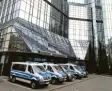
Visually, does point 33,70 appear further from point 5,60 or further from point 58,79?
point 5,60

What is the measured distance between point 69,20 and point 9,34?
1402 inches

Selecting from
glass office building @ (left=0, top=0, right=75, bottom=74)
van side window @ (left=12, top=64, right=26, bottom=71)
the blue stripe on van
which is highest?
glass office building @ (left=0, top=0, right=75, bottom=74)

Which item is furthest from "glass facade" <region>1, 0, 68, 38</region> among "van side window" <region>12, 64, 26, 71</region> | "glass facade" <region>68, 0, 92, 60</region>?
"van side window" <region>12, 64, 26, 71</region>

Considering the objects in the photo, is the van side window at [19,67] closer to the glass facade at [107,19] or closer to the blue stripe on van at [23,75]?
the blue stripe on van at [23,75]

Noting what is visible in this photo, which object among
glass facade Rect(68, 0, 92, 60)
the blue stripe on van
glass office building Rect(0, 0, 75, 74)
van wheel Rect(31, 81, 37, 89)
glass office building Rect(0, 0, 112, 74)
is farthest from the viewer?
glass facade Rect(68, 0, 92, 60)

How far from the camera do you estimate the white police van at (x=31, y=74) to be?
504 inches

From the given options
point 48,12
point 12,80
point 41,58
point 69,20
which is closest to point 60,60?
point 41,58

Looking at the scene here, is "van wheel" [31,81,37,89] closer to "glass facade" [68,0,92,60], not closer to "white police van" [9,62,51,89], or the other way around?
"white police van" [9,62,51,89]

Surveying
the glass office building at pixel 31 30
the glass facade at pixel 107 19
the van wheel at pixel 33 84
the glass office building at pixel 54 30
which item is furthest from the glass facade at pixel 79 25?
the van wheel at pixel 33 84

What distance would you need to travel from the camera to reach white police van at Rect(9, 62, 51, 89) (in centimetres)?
1280

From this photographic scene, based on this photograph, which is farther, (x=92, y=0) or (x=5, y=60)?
(x=92, y=0)

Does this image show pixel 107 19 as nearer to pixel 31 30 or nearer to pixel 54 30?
pixel 54 30

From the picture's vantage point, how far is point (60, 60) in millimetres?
33094

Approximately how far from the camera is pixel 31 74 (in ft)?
43.6
